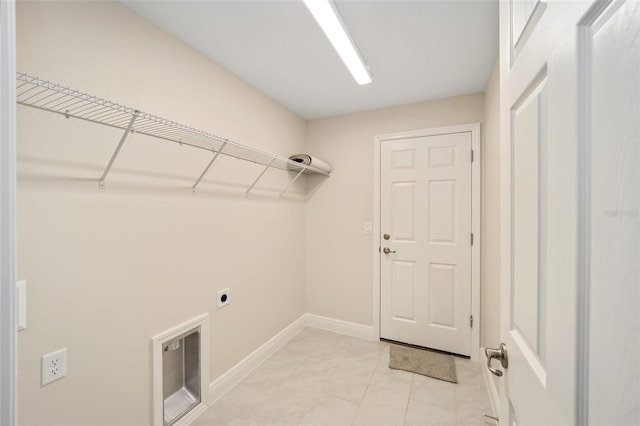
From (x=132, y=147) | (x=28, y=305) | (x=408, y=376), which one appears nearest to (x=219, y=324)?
(x=28, y=305)

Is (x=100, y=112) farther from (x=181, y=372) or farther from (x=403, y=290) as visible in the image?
(x=403, y=290)

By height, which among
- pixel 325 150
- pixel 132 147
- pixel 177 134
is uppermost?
pixel 325 150

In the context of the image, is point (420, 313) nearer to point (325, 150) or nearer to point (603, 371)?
point (325, 150)

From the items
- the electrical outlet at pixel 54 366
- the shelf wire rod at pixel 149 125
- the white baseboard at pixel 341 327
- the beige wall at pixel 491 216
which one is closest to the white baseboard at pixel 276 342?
the white baseboard at pixel 341 327

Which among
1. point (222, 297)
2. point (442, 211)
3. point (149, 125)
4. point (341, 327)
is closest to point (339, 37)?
point (149, 125)

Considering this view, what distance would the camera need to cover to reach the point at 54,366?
3.78ft

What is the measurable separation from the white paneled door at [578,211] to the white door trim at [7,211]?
0.86m

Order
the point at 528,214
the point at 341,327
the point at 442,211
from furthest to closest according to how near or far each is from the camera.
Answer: the point at 341,327 → the point at 442,211 → the point at 528,214

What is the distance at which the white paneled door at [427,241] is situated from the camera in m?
2.55

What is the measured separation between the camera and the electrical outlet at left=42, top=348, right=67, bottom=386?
1124 mm

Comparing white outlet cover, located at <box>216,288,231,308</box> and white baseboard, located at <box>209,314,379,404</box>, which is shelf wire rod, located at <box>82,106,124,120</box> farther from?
white baseboard, located at <box>209,314,379,404</box>

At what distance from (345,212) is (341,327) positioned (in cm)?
132

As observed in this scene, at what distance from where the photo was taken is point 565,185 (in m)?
0.43

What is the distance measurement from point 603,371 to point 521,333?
1.20 ft
